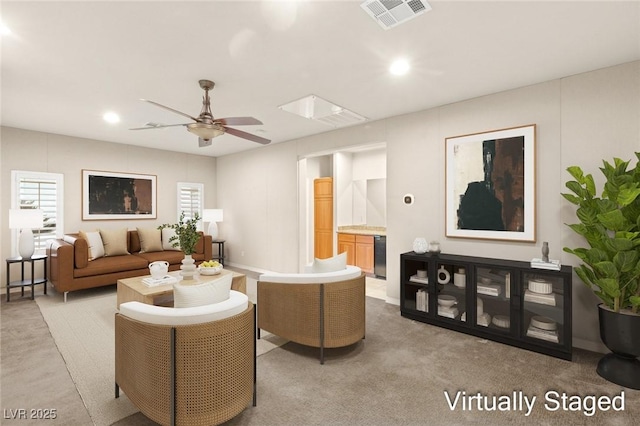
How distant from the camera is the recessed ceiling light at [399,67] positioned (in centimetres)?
289

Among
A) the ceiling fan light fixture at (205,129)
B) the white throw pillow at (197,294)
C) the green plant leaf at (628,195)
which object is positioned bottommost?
the white throw pillow at (197,294)

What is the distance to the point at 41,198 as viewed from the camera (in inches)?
209

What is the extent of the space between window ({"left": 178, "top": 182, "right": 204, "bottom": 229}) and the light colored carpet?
2539 millimetres

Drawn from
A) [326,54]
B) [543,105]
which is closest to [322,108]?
[326,54]

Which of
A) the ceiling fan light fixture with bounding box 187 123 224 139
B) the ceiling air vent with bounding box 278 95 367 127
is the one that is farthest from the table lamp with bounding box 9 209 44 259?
the ceiling air vent with bounding box 278 95 367 127

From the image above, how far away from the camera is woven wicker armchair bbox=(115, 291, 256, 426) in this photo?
71.0 inches

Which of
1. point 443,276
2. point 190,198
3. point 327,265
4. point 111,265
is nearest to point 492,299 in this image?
point 443,276

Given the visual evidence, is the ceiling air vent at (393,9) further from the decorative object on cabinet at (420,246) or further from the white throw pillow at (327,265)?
the decorative object on cabinet at (420,246)

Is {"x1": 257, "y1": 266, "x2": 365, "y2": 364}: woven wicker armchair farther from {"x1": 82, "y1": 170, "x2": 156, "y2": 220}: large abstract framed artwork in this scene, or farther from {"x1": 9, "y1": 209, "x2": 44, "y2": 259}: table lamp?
{"x1": 82, "y1": 170, "x2": 156, "y2": 220}: large abstract framed artwork

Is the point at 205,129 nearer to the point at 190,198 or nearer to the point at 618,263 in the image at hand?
the point at 618,263

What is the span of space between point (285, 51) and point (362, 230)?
4.70m

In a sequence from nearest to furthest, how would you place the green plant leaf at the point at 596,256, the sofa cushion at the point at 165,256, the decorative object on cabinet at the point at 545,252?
the green plant leaf at the point at 596,256 → the decorative object on cabinet at the point at 545,252 → the sofa cushion at the point at 165,256

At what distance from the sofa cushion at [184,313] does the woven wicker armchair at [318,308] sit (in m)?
0.92

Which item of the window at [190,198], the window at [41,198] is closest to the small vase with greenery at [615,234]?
the window at [190,198]
